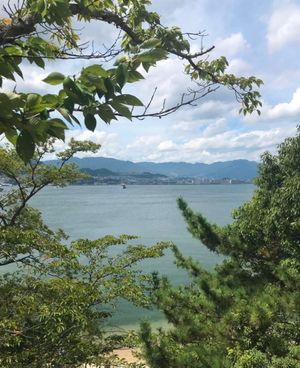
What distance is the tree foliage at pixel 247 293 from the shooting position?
6.72 metres

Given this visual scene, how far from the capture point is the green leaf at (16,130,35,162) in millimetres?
965

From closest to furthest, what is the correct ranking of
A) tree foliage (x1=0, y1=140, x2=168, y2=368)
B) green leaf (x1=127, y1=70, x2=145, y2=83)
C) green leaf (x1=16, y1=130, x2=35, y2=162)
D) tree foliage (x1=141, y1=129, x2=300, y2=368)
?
green leaf (x1=16, y1=130, x2=35, y2=162) → green leaf (x1=127, y1=70, x2=145, y2=83) → tree foliage (x1=0, y1=140, x2=168, y2=368) → tree foliage (x1=141, y1=129, x2=300, y2=368)

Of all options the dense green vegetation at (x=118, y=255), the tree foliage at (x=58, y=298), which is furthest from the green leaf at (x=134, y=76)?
the tree foliage at (x=58, y=298)

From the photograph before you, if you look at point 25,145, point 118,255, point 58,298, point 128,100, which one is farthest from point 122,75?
point 118,255

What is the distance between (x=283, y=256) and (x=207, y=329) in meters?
2.98

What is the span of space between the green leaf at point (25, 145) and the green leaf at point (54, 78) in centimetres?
14

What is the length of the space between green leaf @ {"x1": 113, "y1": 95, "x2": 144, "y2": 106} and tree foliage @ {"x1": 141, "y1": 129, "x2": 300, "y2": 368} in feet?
19.2

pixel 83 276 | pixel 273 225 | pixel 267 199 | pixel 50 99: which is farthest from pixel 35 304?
pixel 267 199

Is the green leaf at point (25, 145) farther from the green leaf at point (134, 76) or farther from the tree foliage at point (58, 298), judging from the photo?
the tree foliage at point (58, 298)

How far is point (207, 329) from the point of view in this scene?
23.9 feet

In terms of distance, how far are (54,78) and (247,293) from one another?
825cm

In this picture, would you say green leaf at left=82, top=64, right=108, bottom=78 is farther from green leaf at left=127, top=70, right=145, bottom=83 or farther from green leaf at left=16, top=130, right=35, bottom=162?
green leaf at left=16, top=130, right=35, bottom=162

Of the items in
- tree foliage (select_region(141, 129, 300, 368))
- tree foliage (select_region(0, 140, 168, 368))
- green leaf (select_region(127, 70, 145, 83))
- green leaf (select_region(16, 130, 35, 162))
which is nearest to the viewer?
green leaf (select_region(16, 130, 35, 162))

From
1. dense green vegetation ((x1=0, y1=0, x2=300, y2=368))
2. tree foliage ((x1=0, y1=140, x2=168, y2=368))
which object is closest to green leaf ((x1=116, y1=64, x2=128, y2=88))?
dense green vegetation ((x1=0, y1=0, x2=300, y2=368))
